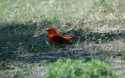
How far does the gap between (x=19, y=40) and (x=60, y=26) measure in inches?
69.3

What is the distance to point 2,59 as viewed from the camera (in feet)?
41.9

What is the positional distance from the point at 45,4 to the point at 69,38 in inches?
254

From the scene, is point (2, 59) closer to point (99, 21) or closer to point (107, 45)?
point (107, 45)

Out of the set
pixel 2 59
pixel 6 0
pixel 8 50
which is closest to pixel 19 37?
pixel 8 50

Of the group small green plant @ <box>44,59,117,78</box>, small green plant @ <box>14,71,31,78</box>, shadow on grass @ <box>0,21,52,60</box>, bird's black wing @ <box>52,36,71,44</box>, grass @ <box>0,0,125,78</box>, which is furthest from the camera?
bird's black wing @ <box>52,36,71,44</box>

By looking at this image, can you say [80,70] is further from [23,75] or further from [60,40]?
[60,40]

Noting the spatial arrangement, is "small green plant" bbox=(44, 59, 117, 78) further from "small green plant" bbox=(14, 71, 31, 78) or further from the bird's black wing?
the bird's black wing

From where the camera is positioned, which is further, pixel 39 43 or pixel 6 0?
pixel 6 0

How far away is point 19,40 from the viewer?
50.5 feet

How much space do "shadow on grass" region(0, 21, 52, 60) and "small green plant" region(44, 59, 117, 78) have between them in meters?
4.03

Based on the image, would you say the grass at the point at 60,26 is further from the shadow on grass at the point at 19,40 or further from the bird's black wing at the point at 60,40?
the bird's black wing at the point at 60,40

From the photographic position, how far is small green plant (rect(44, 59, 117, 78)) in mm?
8711

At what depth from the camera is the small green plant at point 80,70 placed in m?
8.71

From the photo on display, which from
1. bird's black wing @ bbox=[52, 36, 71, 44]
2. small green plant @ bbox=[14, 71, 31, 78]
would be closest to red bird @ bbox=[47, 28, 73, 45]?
bird's black wing @ bbox=[52, 36, 71, 44]
